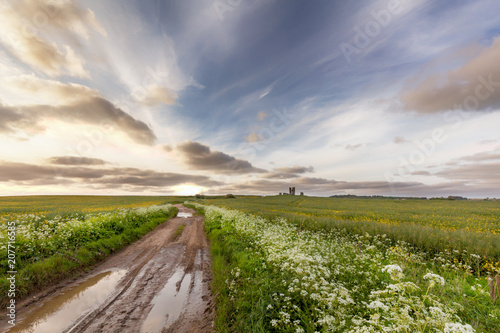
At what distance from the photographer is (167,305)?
A: 6.46 metres

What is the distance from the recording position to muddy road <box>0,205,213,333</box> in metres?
5.43

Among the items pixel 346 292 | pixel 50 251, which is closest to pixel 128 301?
pixel 50 251

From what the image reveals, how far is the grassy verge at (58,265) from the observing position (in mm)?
6906

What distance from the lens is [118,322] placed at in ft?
18.0

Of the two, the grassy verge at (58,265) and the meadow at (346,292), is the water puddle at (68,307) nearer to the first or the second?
the grassy verge at (58,265)

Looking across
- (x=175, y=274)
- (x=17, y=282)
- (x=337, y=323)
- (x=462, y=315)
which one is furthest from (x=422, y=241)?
(x=17, y=282)

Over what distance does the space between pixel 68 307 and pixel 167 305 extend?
2974 millimetres

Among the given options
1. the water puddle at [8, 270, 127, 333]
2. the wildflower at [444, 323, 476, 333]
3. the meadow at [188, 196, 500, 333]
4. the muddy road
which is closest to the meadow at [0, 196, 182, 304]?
the muddy road

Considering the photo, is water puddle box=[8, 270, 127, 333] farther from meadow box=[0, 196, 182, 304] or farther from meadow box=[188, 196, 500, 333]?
meadow box=[188, 196, 500, 333]

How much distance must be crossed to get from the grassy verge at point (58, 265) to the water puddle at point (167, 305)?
4381 millimetres

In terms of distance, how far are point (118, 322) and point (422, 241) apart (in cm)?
1479

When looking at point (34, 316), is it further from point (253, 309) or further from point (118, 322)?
point (253, 309)

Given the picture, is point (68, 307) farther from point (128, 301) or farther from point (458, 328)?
point (458, 328)

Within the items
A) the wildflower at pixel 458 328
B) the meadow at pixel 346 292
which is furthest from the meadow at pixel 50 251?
the wildflower at pixel 458 328
